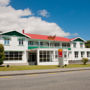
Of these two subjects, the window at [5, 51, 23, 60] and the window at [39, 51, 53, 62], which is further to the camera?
the window at [39, 51, 53, 62]

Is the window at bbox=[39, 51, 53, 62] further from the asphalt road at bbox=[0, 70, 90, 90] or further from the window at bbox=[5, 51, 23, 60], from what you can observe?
the asphalt road at bbox=[0, 70, 90, 90]

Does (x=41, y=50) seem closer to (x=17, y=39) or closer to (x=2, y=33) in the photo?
(x=17, y=39)

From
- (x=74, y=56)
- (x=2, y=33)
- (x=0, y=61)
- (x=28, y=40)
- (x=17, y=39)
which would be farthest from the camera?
(x=74, y=56)

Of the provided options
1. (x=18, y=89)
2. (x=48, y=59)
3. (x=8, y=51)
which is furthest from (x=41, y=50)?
(x=18, y=89)

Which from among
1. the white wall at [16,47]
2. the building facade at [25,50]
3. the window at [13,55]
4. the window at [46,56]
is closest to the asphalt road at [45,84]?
the building facade at [25,50]

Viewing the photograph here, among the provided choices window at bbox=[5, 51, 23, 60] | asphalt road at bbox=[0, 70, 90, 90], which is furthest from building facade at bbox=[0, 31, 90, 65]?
asphalt road at bbox=[0, 70, 90, 90]

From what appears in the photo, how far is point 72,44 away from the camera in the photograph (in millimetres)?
39312

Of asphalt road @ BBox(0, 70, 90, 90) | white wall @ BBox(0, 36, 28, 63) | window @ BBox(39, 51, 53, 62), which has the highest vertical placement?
white wall @ BBox(0, 36, 28, 63)

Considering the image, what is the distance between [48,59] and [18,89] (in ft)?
71.8

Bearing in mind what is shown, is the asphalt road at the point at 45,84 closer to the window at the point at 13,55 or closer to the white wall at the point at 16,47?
the window at the point at 13,55

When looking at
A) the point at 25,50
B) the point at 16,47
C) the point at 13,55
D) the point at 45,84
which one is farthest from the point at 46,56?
the point at 45,84

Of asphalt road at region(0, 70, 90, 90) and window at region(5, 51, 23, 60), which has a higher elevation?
window at region(5, 51, 23, 60)

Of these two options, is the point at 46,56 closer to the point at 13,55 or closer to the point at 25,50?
the point at 25,50

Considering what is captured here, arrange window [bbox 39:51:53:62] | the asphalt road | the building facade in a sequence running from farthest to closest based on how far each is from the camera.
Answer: window [bbox 39:51:53:62]
the building facade
the asphalt road
